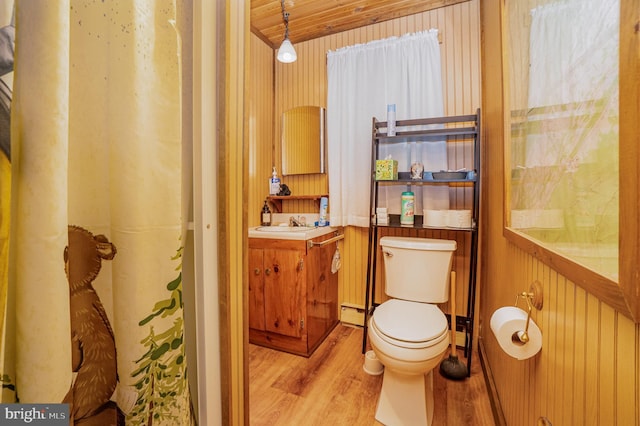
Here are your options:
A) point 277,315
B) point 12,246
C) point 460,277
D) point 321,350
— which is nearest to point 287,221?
point 277,315

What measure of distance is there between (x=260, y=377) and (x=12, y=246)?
1.57m

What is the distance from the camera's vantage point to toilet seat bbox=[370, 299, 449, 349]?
1285 millimetres

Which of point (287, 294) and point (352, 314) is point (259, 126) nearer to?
point (287, 294)

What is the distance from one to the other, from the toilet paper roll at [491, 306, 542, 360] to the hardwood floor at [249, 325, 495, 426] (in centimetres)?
79

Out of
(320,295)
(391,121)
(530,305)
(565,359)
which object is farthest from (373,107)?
(565,359)

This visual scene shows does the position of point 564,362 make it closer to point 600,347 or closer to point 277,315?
point 600,347

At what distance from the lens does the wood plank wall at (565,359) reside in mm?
486

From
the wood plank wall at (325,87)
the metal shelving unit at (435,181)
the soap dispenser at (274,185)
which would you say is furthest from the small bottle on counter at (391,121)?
the soap dispenser at (274,185)

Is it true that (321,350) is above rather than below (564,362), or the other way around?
below

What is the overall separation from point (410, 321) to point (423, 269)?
45 centimetres

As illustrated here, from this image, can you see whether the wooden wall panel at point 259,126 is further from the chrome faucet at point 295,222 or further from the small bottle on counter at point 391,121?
the small bottle on counter at point 391,121

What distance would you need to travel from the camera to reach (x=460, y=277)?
2.05 meters

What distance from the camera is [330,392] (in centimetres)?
157

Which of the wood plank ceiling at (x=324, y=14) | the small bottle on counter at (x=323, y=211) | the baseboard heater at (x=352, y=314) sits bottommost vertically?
the baseboard heater at (x=352, y=314)
